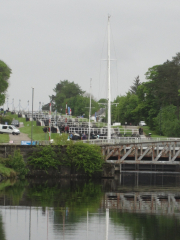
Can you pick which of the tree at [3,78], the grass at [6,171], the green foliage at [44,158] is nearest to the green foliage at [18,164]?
the grass at [6,171]

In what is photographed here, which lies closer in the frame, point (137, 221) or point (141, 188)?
point (137, 221)

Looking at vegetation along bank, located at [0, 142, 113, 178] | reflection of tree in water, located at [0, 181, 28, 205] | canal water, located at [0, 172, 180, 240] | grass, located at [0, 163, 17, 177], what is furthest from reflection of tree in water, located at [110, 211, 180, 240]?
vegetation along bank, located at [0, 142, 113, 178]

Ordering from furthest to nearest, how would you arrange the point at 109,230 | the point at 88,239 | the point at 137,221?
the point at 137,221 → the point at 109,230 → the point at 88,239

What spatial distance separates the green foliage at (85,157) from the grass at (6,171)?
27.9 ft

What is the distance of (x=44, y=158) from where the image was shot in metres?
71.5

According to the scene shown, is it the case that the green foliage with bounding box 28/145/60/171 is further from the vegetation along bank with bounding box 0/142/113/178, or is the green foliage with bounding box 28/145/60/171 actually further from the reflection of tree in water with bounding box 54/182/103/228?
the reflection of tree in water with bounding box 54/182/103/228

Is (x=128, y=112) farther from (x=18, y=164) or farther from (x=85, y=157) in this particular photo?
(x=18, y=164)

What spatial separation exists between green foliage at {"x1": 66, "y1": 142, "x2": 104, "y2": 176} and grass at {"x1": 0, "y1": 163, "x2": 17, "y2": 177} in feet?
27.9

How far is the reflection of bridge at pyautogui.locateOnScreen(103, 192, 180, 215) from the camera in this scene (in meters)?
44.9

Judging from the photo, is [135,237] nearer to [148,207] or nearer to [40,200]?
[148,207]

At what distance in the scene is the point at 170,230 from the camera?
35188mm

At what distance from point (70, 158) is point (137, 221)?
34824 millimetres

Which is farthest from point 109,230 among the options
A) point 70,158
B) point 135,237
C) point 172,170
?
point 172,170

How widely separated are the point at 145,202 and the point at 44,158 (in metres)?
24.7
